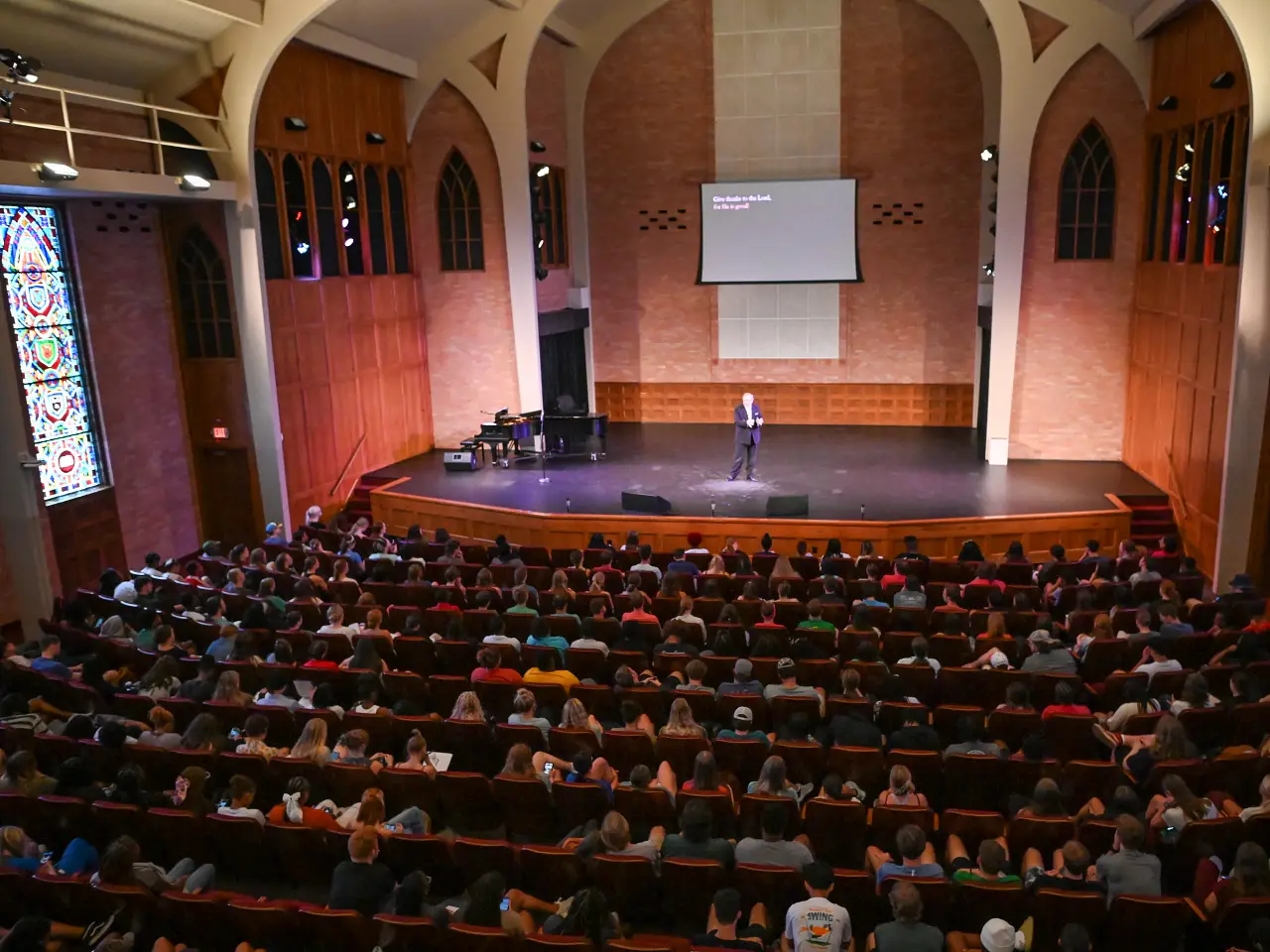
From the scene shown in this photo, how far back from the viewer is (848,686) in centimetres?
652

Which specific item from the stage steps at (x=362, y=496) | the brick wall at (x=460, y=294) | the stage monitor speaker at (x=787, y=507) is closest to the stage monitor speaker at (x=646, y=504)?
the stage monitor speaker at (x=787, y=507)

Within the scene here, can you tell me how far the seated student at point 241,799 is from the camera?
5.38 metres

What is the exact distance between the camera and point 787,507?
40.5ft

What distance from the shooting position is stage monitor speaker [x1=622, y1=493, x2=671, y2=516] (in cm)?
1273

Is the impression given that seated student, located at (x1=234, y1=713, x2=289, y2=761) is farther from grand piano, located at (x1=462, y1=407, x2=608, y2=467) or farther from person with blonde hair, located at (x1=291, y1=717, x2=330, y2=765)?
grand piano, located at (x1=462, y1=407, x2=608, y2=467)

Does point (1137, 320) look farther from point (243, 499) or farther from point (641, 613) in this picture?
point (243, 499)

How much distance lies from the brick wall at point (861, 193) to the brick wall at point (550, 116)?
80 centimetres

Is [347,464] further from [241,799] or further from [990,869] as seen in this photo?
[990,869]

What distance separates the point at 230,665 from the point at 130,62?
317 inches

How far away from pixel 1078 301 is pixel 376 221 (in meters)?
11.1

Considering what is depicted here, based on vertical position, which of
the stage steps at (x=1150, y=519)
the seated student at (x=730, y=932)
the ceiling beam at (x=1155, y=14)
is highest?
the ceiling beam at (x=1155, y=14)

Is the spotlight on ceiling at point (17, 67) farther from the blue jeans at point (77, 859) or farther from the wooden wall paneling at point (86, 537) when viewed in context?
the blue jeans at point (77, 859)

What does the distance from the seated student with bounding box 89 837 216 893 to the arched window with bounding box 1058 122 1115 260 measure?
1462 centimetres

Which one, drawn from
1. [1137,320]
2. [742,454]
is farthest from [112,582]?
[1137,320]
